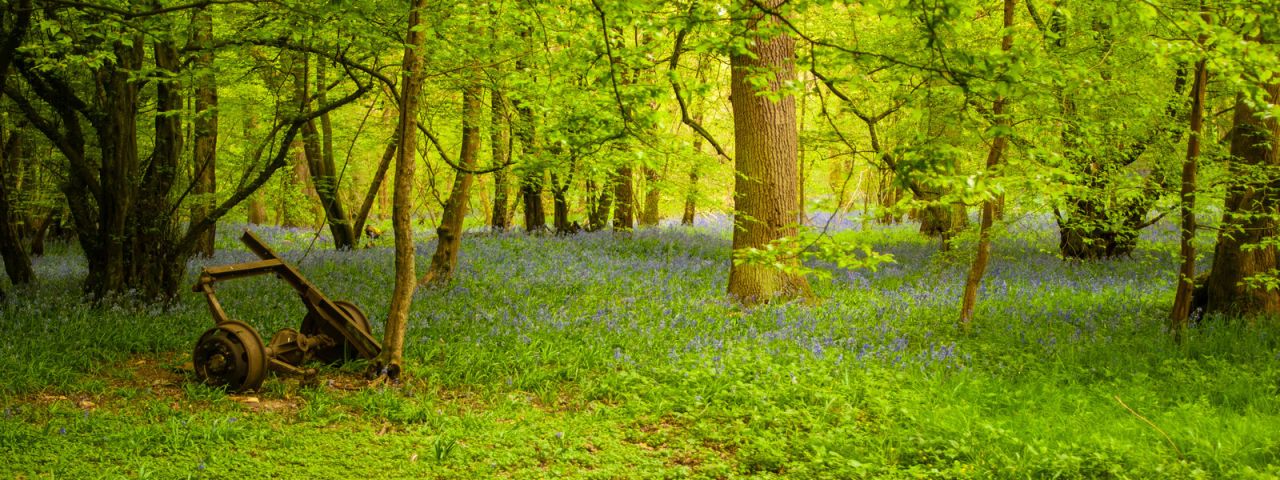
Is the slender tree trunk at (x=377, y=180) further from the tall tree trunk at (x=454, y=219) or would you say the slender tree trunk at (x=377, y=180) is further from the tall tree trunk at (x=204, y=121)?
the tall tree trunk at (x=204, y=121)

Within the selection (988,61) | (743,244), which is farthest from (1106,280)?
(988,61)

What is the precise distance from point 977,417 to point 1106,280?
7489 mm

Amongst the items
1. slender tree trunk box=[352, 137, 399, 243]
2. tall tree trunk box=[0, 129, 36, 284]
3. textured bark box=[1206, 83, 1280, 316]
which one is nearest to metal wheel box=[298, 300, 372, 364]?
tall tree trunk box=[0, 129, 36, 284]

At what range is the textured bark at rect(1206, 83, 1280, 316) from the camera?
847 cm

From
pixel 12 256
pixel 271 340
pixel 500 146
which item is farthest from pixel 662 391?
pixel 12 256

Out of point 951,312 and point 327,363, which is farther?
point 951,312

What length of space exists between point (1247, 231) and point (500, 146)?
10.6 meters

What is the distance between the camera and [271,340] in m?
7.00

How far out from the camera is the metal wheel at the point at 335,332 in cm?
736

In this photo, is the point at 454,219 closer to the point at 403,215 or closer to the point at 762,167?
the point at 403,215

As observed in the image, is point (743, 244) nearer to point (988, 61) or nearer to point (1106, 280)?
point (1106, 280)

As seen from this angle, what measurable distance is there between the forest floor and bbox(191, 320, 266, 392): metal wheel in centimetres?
16

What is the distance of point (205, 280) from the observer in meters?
6.64

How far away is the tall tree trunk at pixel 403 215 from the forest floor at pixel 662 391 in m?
0.33
